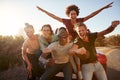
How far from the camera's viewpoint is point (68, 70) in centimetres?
584

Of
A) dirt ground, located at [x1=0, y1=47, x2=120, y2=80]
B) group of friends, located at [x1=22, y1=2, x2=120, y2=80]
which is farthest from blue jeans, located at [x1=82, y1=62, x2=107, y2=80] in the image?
dirt ground, located at [x1=0, y1=47, x2=120, y2=80]

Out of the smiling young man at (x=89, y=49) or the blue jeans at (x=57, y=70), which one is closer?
the smiling young man at (x=89, y=49)

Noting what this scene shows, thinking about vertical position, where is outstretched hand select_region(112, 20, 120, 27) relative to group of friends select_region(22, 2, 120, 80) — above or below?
above

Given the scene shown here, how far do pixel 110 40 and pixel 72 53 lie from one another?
78.7 ft

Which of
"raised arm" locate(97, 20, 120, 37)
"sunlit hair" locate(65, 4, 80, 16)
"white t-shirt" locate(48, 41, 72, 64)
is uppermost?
"sunlit hair" locate(65, 4, 80, 16)

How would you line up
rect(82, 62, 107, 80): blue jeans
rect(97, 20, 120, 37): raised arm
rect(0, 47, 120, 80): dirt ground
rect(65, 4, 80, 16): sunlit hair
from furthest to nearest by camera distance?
rect(0, 47, 120, 80): dirt ground
rect(65, 4, 80, 16): sunlit hair
rect(97, 20, 120, 37): raised arm
rect(82, 62, 107, 80): blue jeans

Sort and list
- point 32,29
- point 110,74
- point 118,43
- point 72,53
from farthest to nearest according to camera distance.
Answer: point 118,43 → point 110,74 → point 32,29 → point 72,53

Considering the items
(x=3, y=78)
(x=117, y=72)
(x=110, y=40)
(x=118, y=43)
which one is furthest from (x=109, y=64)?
(x=110, y=40)

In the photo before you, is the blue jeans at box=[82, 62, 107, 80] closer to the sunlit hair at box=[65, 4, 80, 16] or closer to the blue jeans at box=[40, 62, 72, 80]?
the blue jeans at box=[40, 62, 72, 80]

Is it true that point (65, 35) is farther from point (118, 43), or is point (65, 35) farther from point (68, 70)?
point (118, 43)

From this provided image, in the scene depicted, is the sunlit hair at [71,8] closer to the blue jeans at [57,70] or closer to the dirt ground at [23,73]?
the blue jeans at [57,70]

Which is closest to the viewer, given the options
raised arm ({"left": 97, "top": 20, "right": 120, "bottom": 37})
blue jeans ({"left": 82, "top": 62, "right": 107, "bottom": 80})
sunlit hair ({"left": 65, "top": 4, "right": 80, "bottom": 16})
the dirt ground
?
blue jeans ({"left": 82, "top": 62, "right": 107, "bottom": 80})

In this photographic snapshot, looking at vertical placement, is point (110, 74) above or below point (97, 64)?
below

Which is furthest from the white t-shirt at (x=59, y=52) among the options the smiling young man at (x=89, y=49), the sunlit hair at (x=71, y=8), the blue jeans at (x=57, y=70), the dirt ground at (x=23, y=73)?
the dirt ground at (x=23, y=73)
